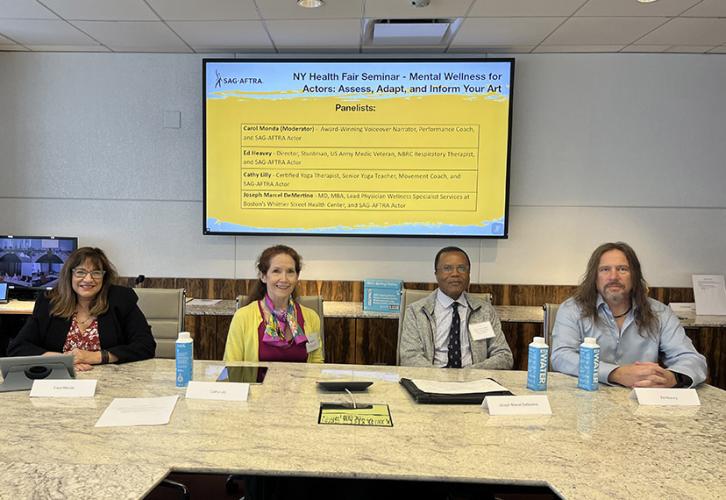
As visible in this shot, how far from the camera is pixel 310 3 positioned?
3.25 metres

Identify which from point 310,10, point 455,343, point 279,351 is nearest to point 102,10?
point 310,10

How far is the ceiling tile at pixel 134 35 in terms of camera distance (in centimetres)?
361

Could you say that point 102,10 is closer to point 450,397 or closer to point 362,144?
point 362,144

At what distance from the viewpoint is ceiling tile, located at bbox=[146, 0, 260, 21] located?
3.24 metres

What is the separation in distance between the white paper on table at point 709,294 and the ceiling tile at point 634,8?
78.5 inches

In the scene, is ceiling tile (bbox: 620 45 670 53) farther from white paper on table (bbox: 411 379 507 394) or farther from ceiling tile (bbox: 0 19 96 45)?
ceiling tile (bbox: 0 19 96 45)

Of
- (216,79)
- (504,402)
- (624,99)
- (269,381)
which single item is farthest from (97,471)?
(624,99)

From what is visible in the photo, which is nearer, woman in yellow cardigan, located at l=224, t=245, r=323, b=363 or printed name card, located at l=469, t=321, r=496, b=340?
woman in yellow cardigan, located at l=224, t=245, r=323, b=363

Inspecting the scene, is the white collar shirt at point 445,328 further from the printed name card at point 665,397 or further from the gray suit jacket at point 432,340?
the printed name card at point 665,397

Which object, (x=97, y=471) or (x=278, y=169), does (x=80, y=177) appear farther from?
(x=97, y=471)

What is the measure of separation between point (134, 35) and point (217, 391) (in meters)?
3.07

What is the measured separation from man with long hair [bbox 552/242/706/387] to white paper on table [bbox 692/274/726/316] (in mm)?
2068

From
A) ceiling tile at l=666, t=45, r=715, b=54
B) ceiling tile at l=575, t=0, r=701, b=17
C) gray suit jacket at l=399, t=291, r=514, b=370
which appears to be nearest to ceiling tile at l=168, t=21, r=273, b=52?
ceiling tile at l=575, t=0, r=701, b=17

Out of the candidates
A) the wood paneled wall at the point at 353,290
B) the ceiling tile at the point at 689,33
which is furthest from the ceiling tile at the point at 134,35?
the ceiling tile at the point at 689,33
